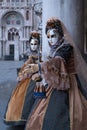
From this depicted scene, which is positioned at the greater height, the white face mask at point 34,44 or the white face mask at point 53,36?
the white face mask at point 34,44

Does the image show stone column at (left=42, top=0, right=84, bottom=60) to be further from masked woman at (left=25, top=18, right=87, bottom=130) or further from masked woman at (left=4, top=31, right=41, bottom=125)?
masked woman at (left=25, top=18, right=87, bottom=130)

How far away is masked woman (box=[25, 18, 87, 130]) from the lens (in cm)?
362

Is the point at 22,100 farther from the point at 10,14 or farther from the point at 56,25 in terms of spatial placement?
the point at 10,14

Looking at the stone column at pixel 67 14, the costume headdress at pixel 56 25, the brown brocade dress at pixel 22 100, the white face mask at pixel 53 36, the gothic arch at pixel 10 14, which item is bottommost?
the brown brocade dress at pixel 22 100

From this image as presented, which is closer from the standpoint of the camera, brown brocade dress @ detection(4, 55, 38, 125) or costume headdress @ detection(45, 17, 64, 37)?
costume headdress @ detection(45, 17, 64, 37)

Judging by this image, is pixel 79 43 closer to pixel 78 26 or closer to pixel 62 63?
pixel 78 26

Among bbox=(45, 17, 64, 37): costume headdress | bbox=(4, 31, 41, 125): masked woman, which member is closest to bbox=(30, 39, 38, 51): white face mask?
bbox=(4, 31, 41, 125): masked woman

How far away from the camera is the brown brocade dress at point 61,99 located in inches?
142

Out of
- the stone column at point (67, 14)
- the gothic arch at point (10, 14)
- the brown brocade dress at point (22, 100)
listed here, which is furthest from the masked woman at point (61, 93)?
the gothic arch at point (10, 14)

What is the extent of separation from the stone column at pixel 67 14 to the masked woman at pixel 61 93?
1.93 meters

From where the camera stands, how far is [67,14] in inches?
233

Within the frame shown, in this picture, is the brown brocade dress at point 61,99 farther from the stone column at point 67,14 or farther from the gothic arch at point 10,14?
the gothic arch at point 10,14

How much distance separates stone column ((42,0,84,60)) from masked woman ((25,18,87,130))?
1.93 meters

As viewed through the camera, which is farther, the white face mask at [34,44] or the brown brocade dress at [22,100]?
the white face mask at [34,44]
